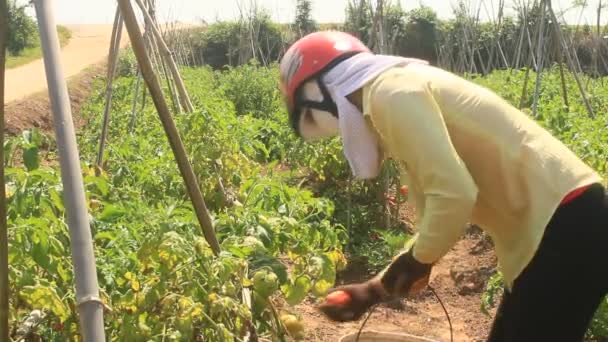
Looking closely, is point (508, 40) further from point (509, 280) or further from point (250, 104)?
point (509, 280)

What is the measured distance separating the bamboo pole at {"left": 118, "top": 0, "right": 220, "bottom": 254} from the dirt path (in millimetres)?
2567

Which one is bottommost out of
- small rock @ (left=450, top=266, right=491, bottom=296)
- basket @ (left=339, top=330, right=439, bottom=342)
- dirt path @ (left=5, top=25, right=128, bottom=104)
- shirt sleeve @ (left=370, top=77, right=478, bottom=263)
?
dirt path @ (left=5, top=25, right=128, bottom=104)

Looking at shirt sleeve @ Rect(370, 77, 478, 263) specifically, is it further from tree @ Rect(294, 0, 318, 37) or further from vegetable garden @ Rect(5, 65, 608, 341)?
tree @ Rect(294, 0, 318, 37)

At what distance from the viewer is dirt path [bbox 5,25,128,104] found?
14903mm

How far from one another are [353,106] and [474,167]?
31 centimetres

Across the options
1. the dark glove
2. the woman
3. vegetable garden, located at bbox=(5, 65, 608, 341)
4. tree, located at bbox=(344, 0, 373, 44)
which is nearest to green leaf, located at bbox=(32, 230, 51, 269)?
vegetable garden, located at bbox=(5, 65, 608, 341)

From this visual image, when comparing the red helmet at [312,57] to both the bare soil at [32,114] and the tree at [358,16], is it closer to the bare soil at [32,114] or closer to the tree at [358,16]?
the tree at [358,16]

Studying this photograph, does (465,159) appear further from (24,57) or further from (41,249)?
(24,57)

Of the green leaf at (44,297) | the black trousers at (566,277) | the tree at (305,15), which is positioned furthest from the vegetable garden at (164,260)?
the tree at (305,15)

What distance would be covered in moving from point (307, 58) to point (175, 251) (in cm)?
60

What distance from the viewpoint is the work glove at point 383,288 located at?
1.99 metres

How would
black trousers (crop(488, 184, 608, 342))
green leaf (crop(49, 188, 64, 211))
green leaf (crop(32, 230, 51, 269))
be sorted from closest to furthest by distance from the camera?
black trousers (crop(488, 184, 608, 342)), green leaf (crop(32, 230, 51, 269)), green leaf (crop(49, 188, 64, 211))

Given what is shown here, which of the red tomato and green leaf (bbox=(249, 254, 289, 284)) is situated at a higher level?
the red tomato

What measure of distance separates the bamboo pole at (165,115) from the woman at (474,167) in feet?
1.39
